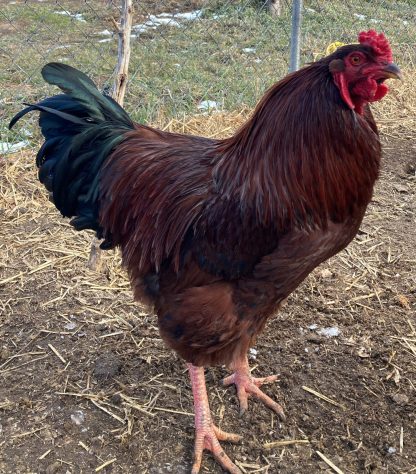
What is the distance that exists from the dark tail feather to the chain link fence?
2559mm

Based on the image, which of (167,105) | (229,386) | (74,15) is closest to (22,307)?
(229,386)

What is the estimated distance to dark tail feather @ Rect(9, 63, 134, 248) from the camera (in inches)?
111

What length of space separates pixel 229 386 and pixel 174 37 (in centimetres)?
634

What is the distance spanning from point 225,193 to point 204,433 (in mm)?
1223

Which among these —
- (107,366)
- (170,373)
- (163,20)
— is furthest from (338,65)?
(163,20)

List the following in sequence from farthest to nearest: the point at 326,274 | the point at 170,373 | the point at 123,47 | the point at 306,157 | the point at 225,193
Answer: the point at 326,274, the point at 123,47, the point at 170,373, the point at 225,193, the point at 306,157

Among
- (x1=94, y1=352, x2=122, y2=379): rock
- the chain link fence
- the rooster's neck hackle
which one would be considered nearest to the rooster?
the rooster's neck hackle

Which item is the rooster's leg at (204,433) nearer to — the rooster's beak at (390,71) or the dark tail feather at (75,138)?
the dark tail feather at (75,138)

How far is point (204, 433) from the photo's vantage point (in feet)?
9.04

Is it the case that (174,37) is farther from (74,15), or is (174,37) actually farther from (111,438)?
(111,438)

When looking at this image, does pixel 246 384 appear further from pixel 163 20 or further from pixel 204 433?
pixel 163 20

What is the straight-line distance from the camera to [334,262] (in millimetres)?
4094

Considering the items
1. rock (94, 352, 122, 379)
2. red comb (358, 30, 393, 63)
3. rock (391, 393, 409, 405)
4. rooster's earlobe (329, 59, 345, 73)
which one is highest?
red comb (358, 30, 393, 63)

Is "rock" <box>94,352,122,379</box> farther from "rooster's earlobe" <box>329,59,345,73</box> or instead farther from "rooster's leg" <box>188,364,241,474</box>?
"rooster's earlobe" <box>329,59,345,73</box>
